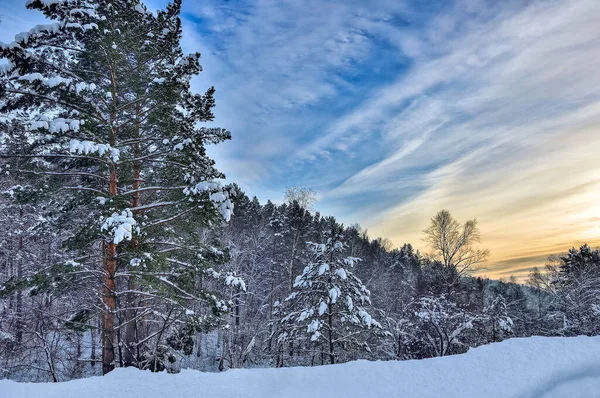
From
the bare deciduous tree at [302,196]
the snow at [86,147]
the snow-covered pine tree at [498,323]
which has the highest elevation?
the bare deciduous tree at [302,196]

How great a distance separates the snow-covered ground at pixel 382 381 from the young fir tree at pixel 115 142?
2.58 meters

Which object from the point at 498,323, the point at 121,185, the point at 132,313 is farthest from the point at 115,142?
the point at 498,323

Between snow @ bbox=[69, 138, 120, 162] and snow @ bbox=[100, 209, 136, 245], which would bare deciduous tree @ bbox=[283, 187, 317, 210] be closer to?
snow @ bbox=[69, 138, 120, 162]

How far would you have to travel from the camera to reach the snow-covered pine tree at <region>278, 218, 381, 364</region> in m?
10.9

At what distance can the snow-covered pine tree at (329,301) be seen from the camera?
35.8ft

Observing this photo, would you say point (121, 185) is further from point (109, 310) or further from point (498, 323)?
point (498, 323)

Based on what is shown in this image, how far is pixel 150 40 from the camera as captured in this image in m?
8.06

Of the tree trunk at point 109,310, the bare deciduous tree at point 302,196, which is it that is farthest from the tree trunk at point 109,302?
the bare deciduous tree at point 302,196

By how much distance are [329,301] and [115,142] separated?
848 cm

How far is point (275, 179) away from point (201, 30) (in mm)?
18028

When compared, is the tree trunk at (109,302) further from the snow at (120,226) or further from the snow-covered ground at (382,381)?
the snow-covered ground at (382,381)

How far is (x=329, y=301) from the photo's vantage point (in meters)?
11.2

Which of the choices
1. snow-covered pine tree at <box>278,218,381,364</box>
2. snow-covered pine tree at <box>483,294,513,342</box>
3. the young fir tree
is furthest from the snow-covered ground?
snow-covered pine tree at <box>483,294,513,342</box>

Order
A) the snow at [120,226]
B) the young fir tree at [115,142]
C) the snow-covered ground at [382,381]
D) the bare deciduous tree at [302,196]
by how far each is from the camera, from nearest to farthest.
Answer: the snow-covered ground at [382,381], the snow at [120,226], the young fir tree at [115,142], the bare deciduous tree at [302,196]
